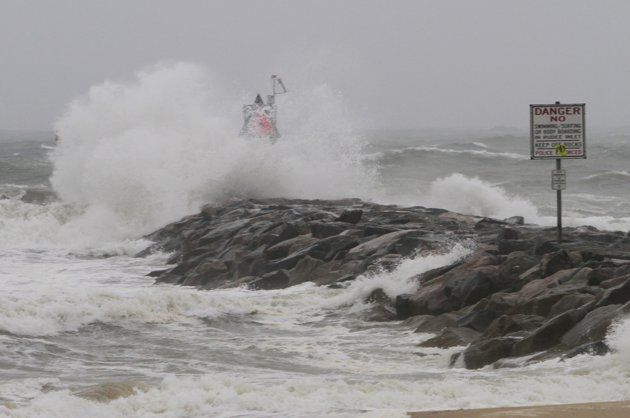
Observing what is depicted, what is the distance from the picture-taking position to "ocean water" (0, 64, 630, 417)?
7.87m

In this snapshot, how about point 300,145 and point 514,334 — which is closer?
point 514,334

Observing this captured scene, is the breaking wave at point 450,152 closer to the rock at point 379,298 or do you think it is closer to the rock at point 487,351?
the rock at point 379,298

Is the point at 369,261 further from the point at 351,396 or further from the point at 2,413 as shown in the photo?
the point at 2,413

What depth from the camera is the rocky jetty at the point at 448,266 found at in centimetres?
958

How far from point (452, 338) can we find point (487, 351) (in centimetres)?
106

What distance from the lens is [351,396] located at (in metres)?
7.88

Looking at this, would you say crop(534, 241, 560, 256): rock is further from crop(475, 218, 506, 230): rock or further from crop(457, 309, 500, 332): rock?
crop(475, 218, 506, 230): rock

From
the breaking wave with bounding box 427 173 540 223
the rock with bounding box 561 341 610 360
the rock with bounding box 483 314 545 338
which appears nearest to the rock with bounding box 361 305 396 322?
the rock with bounding box 483 314 545 338

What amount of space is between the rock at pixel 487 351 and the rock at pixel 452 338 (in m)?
0.77

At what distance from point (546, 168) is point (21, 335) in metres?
35.6

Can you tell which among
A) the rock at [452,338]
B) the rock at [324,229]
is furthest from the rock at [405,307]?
the rock at [324,229]

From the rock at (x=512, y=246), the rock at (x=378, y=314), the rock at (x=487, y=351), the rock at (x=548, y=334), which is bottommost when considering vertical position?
the rock at (x=378, y=314)

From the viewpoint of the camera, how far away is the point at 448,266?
1340 centimetres

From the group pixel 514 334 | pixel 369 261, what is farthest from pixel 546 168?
pixel 514 334
